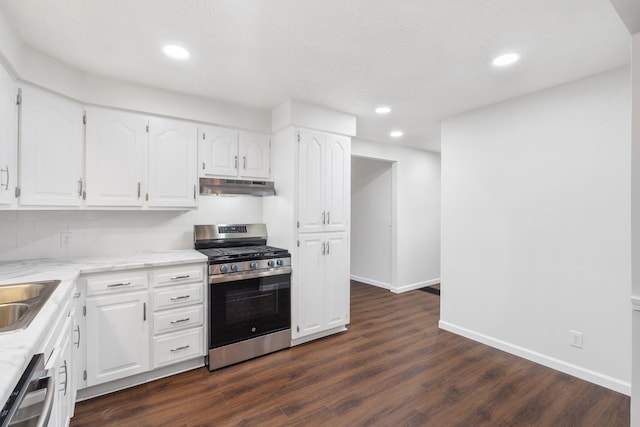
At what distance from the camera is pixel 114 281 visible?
2.31 metres

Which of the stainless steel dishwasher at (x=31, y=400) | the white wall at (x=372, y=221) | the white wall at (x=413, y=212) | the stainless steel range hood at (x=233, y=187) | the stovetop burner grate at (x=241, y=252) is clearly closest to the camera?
the stainless steel dishwasher at (x=31, y=400)

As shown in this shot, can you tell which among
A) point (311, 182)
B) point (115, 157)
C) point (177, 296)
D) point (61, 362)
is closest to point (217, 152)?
point (115, 157)

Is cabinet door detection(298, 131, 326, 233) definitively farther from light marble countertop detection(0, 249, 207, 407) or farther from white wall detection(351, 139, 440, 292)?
white wall detection(351, 139, 440, 292)

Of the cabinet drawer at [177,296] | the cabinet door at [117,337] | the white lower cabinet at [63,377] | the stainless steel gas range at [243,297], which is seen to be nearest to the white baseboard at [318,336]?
the stainless steel gas range at [243,297]

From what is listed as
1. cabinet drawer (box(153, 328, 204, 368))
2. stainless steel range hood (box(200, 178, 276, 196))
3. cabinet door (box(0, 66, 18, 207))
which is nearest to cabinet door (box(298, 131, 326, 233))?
stainless steel range hood (box(200, 178, 276, 196))

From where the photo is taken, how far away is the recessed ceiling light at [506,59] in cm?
220

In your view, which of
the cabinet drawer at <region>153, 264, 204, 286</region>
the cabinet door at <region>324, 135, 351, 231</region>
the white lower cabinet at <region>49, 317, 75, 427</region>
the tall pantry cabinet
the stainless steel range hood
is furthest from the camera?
the cabinet door at <region>324, 135, 351, 231</region>

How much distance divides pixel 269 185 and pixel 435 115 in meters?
2.05

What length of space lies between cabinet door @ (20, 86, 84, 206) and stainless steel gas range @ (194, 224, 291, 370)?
44.1 inches

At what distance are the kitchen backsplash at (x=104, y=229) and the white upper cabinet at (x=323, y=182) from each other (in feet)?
2.55

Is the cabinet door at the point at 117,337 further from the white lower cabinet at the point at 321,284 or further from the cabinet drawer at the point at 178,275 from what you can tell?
the white lower cabinet at the point at 321,284

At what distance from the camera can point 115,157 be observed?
262 cm

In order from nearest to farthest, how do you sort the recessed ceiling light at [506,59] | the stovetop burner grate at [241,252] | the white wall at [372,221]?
the recessed ceiling light at [506,59]
the stovetop burner grate at [241,252]
the white wall at [372,221]

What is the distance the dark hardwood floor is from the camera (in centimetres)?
207
